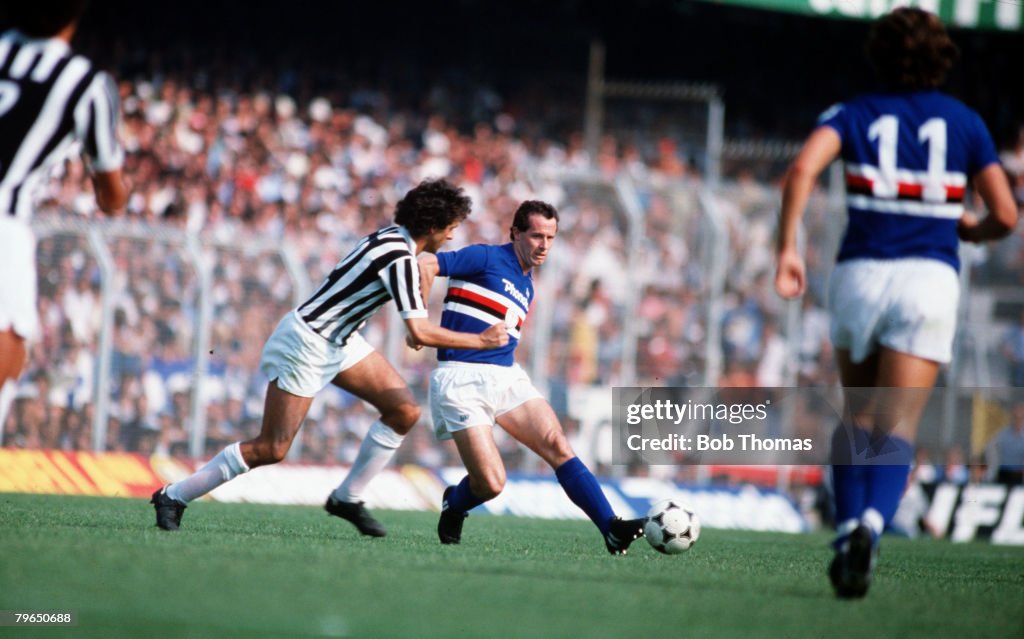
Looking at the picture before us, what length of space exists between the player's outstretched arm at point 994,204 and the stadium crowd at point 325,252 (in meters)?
9.28

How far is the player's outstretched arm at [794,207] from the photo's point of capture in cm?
548

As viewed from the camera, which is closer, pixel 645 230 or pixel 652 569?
pixel 652 569

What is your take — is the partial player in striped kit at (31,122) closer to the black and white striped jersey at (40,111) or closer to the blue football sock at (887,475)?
the black and white striped jersey at (40,111)

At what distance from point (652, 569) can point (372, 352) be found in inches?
94.1

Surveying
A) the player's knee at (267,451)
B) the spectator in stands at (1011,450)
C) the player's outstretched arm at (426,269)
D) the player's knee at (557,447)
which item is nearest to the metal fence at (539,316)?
the spectator in stands at (1011,450)

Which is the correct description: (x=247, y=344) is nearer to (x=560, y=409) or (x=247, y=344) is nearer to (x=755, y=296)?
(x=560, y=409)

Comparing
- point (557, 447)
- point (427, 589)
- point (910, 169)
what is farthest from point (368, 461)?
point (910, 169)

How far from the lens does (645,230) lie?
16469 mm

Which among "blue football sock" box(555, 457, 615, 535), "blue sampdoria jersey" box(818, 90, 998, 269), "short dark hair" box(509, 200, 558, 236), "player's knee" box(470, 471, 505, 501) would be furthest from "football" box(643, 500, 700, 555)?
"blue sampdoria jersey" box(818, 90, 998, 269)

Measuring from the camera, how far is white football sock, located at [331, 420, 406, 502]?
842cm

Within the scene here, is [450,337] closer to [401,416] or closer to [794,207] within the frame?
[401,416]

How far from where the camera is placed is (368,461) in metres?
8.48

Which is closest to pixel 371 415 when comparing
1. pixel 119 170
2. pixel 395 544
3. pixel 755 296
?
pixel 755 296

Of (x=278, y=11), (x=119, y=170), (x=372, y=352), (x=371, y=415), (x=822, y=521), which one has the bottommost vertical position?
(x=822, y=521)
